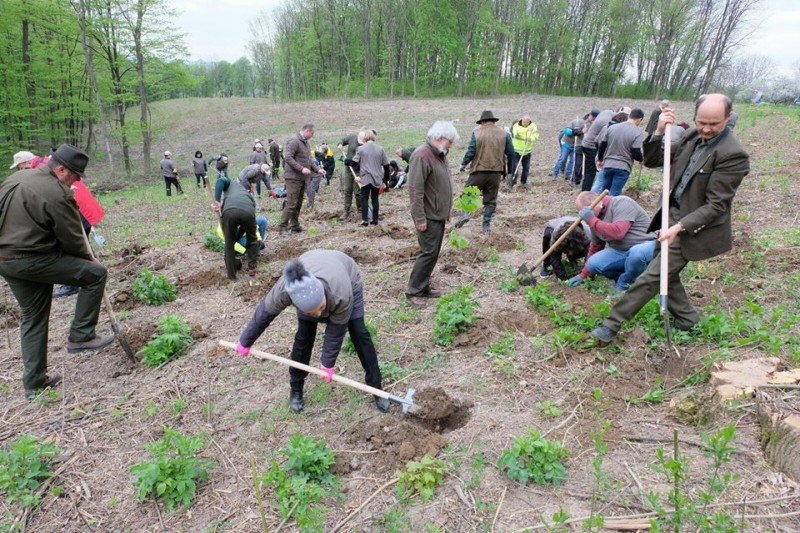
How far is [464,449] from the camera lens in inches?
120

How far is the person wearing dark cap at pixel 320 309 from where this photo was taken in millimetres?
2738

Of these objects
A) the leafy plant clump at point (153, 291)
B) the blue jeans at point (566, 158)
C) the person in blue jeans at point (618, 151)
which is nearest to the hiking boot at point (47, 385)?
the leafy plant clump at point (153, 291)

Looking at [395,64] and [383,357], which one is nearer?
[383,357]

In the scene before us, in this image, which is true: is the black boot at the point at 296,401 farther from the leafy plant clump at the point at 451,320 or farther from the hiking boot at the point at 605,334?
the hiking boot at the point at 605,334

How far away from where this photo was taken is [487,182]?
713 cm

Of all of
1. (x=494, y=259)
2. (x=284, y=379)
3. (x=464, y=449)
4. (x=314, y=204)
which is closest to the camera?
(x=464, y=449)

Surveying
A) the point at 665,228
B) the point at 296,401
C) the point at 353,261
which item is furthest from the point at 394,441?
the point at 665,228

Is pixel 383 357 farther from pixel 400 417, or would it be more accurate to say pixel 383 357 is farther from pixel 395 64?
pixel 395 64

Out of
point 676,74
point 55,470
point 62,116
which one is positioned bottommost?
point 55,470

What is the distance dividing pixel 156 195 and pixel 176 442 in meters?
16.2

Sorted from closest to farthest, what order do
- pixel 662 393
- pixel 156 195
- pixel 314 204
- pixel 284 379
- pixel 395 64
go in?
pixel 662 393 < pixel 284 379 < pixel 314 204 < pixel 156 195 < pixel 395 64

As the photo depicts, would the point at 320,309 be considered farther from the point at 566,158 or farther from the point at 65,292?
the point at 566,158

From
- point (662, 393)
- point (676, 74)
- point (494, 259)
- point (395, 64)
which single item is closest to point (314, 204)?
point (494, 259)

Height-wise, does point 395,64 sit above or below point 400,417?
above
